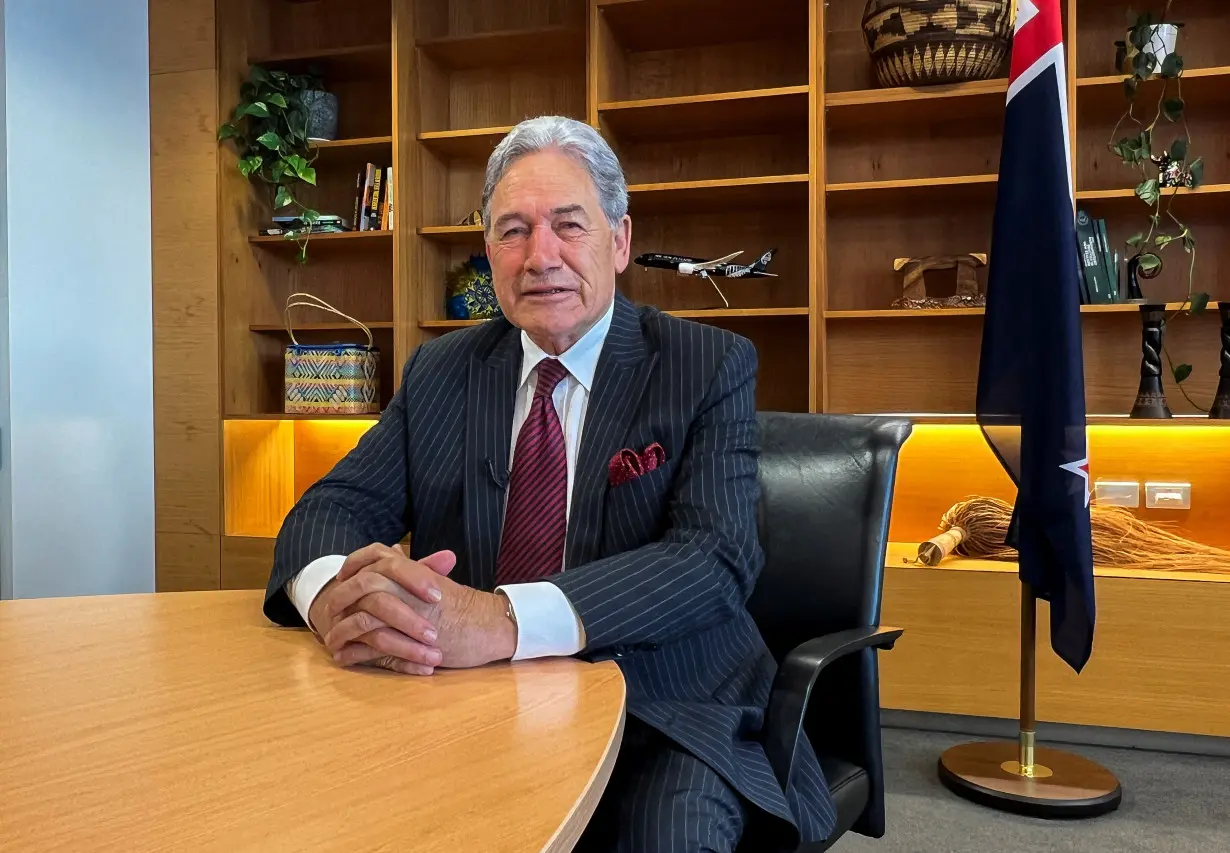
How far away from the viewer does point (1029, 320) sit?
2303 mm

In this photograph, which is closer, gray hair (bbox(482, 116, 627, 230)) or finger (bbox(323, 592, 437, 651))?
finger (bbox(323, 592, 437, 651))

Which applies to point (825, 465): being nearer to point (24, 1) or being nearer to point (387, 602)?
point (387, 602)

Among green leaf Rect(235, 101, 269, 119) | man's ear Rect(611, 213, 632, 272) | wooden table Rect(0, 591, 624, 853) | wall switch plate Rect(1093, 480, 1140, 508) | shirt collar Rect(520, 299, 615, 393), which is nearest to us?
wooden table Rect(0, 591, 624, 853)

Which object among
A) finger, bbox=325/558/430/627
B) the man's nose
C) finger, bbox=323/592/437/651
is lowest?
finger, bbox=323/592/437/651

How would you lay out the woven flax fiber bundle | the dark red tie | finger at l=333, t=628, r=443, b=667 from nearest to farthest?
1. finger at l=333, t=628, r=443, b=667
2. the dark red tie
3. the woven flax fiber bundle

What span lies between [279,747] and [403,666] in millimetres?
230

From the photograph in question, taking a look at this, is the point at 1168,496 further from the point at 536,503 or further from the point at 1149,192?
the point at 536,503

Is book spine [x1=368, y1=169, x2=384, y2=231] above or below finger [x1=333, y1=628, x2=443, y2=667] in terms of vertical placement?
above

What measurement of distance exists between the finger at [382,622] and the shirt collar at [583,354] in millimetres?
567

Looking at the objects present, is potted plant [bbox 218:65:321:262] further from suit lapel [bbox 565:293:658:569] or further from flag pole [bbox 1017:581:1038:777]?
flag pole [bbox 1017:581:1038:777]

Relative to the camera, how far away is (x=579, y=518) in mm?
1350

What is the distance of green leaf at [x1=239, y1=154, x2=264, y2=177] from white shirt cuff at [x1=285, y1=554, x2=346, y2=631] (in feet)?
Result: 9.49

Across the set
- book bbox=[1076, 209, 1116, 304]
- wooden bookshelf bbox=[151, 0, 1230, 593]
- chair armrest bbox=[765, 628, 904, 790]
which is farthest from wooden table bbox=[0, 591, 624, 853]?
book bbox=[1076, 209, 1116, 304]

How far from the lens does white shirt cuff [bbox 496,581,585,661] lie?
101cm
